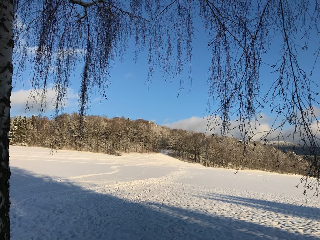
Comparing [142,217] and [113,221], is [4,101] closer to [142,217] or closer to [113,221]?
[113,221]

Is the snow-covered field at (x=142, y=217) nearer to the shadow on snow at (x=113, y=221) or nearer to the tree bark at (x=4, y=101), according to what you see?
the shadow on snow at (x=113, y=221)

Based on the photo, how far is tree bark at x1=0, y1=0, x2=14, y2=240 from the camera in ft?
3.84

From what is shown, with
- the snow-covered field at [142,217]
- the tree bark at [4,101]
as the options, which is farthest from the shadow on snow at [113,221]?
the tree bark at [4,101]

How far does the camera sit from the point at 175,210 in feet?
27.3

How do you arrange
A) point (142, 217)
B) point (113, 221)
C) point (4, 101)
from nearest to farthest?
point (4, 101) < point (113, 221) < point (142, 217)

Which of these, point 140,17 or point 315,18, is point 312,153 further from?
point 140,17

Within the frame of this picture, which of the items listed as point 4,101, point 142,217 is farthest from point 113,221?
point 4,101

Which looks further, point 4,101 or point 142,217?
point 142,217

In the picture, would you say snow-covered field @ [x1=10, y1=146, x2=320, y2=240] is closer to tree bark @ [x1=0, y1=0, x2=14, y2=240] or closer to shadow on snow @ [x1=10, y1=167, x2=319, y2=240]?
shadow on snow @ [x1=10, y1=167, x2=319, y2=240]

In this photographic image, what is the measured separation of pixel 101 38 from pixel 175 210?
7448 millimetres

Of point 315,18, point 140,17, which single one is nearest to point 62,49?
point 140,17

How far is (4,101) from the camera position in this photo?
1.18m

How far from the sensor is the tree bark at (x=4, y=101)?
1.17 metres

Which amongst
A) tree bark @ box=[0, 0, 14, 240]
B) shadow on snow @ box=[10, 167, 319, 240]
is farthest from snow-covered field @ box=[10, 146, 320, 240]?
tree bark @ box=[0, 0, 14, 240]
